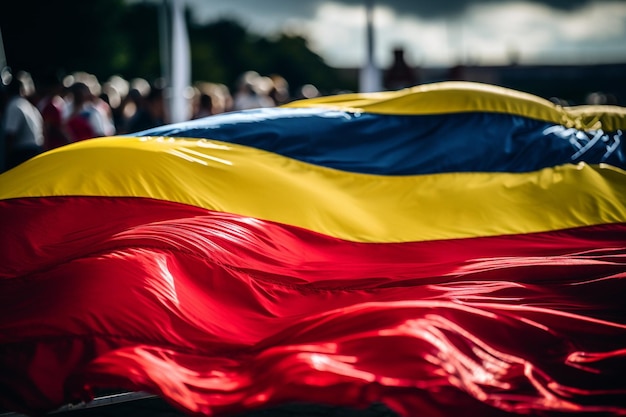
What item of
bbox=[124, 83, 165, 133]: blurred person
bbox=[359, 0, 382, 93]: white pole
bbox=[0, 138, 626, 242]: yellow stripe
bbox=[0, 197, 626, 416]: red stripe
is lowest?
bbox=[0, 197, 626, 416]: red stripe

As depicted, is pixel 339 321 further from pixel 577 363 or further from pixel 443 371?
pixel 577 363

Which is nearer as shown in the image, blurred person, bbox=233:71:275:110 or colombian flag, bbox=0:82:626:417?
colombian flag, bbox=0:82:626:417

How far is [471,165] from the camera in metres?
4.48

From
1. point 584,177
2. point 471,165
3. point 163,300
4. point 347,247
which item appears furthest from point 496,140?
point 163,300

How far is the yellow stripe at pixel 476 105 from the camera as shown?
4.72 m

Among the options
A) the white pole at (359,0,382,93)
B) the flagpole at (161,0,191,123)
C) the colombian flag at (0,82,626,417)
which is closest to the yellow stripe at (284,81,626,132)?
the colombian flag at (0,82,626,417)

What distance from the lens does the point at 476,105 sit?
185 inches

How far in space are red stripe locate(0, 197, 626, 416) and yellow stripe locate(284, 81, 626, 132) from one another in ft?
3.65

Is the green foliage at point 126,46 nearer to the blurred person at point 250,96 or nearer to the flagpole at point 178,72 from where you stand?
the flagpole at point 178,72

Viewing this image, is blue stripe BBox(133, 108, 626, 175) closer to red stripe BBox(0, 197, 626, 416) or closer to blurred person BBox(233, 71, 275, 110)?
red stripe BBox(0, 197, 626, 416)

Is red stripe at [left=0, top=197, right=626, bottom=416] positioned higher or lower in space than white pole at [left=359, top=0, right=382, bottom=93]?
lower

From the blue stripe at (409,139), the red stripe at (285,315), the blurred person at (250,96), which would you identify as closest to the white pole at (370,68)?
the blurred person at (250,96)

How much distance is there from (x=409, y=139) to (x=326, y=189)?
68 cm

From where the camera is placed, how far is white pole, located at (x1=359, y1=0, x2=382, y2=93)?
1184 centimetres
